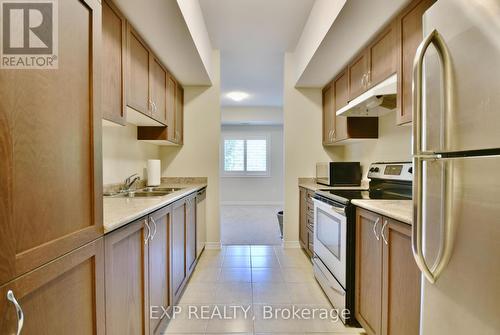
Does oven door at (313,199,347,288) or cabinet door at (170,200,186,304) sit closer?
oven door at (313,199,347,288)

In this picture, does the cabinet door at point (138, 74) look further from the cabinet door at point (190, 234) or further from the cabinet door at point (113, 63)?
the cabinet door at point (190, 234)

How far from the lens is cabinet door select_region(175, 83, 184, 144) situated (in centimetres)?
312

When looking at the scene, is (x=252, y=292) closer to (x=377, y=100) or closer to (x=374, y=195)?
(x=374, y=195)

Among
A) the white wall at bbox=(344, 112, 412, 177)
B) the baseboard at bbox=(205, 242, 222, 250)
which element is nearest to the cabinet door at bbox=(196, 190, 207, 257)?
the baseboard at bbox=(205, 242, 222, 250)

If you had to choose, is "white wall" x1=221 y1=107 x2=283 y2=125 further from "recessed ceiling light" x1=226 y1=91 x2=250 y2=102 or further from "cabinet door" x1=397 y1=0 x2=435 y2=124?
"cabinet door" x1=397 y1=0 x2=435 y2=124

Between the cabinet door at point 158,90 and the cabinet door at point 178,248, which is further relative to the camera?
the cabinet door at point 158,90

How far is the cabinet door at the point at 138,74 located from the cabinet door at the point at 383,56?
6.34 ft

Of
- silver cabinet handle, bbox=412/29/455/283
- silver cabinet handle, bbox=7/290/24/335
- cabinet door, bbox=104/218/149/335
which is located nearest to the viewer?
silver cabinet handle, bbox=7/290/24/335

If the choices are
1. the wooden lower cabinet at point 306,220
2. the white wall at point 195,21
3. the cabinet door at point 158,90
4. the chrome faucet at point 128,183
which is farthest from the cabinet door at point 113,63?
the wooden lower cabinet at point 306,220

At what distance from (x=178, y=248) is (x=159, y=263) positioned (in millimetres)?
459

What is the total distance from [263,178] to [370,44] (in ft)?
18.0

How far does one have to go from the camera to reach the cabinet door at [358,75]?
7.48ft

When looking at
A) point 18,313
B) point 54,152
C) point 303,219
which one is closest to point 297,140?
point 303,219

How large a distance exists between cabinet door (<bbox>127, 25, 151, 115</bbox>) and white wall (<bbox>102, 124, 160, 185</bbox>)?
360 mm
